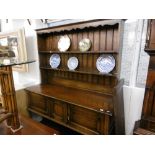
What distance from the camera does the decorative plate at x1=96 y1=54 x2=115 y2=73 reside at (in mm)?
1804

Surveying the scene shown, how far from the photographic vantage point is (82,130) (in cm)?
172

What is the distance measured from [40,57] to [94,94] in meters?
1.21

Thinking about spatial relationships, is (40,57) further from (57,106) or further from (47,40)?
(57,106)

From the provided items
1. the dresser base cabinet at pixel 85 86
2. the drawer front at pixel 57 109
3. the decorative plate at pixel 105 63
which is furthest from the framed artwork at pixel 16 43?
the decorative plate at pixel 105 63

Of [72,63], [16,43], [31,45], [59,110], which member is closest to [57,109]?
[59,110]

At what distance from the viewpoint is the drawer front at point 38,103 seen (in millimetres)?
2090

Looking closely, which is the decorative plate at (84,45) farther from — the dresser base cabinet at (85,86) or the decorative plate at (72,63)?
the decorative plate at (72,63)

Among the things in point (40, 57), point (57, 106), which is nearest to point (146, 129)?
point (57, 106)

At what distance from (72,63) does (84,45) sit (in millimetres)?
366

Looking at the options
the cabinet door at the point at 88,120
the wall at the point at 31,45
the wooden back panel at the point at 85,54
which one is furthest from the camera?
the wall at the point at 31,45

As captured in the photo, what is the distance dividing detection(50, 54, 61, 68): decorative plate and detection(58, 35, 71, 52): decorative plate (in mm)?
193

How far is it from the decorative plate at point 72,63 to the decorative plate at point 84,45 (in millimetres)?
215

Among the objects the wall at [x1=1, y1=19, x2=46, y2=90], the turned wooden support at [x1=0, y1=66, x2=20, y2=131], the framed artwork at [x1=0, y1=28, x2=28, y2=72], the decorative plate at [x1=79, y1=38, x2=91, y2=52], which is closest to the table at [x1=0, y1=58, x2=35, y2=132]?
the turned wooden support at [x1=0, y1=66, x2=20, y2=131]

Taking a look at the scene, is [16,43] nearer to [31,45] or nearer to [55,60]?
[31,45]
